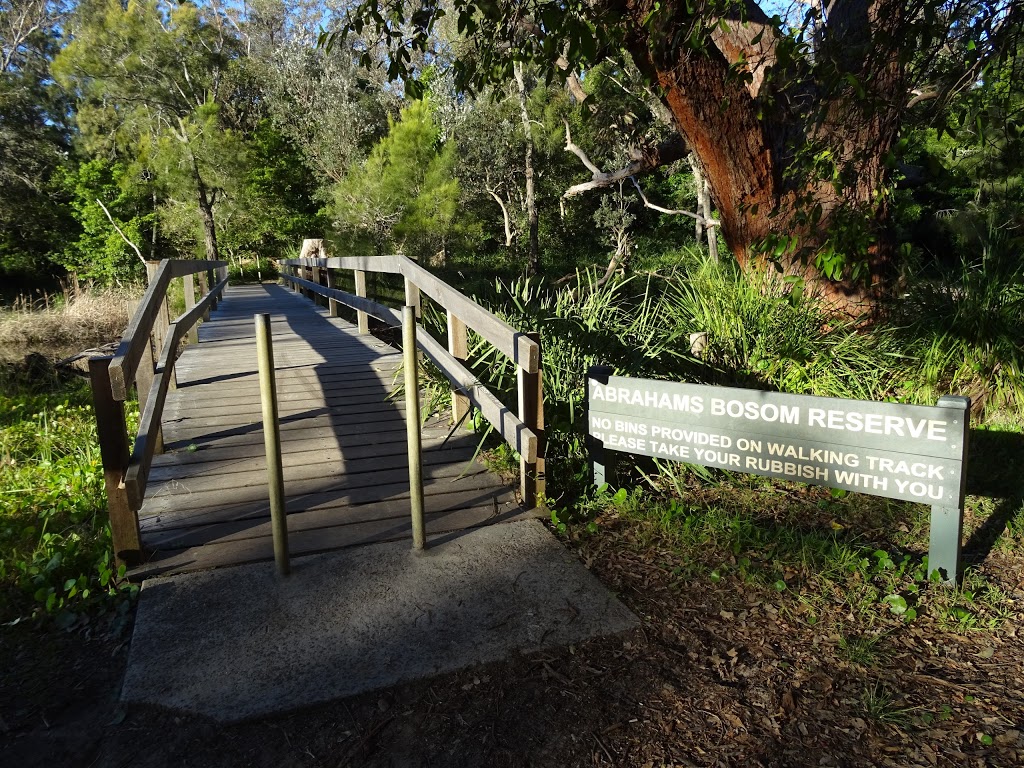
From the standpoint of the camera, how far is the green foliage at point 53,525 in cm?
297

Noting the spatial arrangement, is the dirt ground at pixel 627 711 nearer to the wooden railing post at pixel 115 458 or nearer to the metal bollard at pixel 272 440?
the wooden railing post at pixel 115 458

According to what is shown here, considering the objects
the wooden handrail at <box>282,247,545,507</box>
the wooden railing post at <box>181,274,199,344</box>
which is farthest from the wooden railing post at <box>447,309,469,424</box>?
the wooden railing post at <box>181,274,199,344</box>

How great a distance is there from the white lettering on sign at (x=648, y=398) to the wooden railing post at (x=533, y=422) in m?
0.31

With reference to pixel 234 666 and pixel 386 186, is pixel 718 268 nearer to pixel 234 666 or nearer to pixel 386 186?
pixel 234 666

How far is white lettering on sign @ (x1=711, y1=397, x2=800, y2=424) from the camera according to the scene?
3119 mm

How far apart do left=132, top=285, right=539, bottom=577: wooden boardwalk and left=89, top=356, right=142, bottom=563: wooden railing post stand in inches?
4.9

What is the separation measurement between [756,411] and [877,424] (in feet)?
1.58

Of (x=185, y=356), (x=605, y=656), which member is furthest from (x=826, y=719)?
(x=185, y=356)

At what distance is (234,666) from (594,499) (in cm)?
201

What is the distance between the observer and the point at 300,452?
449cm

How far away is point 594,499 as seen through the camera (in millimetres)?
3861

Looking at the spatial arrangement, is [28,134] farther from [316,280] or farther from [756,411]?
[756,411]

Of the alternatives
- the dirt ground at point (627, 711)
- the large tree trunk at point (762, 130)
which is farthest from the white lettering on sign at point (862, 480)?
the large tree trunk at point (762, 130)

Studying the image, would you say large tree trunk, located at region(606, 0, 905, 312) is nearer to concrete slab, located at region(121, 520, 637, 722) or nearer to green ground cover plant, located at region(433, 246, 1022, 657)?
green ground cover plant, located at region(433, 246, 1022, 657)
